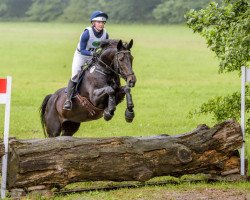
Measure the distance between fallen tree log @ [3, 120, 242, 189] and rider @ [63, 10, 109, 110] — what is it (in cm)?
283

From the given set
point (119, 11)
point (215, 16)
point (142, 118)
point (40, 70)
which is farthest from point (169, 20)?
point (215, 16)

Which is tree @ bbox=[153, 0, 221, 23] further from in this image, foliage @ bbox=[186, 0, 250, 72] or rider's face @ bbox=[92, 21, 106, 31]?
rider's face @ bbox=[92, 21, 106, 31]

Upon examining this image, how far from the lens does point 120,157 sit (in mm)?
10125

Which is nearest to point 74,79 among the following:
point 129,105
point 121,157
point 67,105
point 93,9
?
point 67,105

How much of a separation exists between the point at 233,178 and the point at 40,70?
25.7 metres

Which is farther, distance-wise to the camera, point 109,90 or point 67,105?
point 67,105

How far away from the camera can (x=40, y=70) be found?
35.9 m

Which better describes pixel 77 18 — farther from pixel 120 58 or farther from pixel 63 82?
pixel 120 58

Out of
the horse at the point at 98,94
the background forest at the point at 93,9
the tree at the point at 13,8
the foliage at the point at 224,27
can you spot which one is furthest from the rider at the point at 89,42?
the tree at the point at 13,8

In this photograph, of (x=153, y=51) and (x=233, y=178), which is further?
(x=153, y=51)

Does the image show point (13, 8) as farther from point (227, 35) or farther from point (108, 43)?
point (227, 35)

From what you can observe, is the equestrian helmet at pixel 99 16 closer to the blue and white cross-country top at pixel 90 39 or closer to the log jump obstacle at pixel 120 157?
the blue and white cross-country top at pixel 90 39

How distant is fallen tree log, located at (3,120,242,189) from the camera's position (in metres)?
9.63

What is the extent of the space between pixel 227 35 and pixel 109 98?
2142 millimetres
